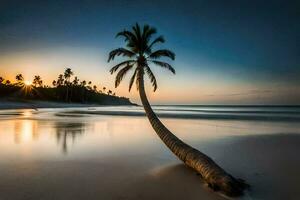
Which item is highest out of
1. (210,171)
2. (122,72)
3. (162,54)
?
(162,54)

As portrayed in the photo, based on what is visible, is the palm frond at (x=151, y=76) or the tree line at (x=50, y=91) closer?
the palm frond at (x=151, y=76)

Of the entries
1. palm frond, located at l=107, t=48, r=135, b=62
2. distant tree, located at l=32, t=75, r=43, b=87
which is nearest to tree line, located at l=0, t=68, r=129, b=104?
distant tree, located at l=32, t=75, r=43, b=87

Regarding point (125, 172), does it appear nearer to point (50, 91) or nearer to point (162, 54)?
point (162, 54)

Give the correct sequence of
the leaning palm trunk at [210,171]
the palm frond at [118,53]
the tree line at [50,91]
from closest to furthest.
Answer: the leaning palm trunk at [210,171] → the palm frond at [118,53] → the tree line at [50,91]

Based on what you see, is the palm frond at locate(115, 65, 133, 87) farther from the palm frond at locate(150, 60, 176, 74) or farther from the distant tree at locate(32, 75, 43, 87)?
the distant tree at locate(32, 75, 43, 87)

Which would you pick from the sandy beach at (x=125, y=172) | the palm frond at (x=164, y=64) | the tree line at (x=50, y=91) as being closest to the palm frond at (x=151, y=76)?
the palm frond at (x=164, y=64)

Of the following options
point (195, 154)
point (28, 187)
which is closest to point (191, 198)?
point (195, 154)

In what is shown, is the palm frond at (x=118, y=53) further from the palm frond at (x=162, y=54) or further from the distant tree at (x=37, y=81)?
the distant tree at (x=37, y=81)

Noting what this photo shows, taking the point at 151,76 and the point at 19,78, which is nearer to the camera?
the point at 151,76

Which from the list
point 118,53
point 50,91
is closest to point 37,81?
point 50,91

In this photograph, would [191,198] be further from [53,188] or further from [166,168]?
[53,188]

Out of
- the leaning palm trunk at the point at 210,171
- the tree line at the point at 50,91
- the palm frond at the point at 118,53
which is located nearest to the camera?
the leaning palm trunk at the point at 210,171

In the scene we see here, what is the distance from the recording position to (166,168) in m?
9.11

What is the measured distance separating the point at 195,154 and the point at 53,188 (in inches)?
180
